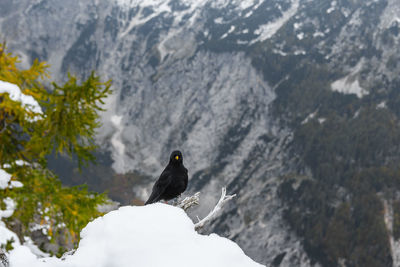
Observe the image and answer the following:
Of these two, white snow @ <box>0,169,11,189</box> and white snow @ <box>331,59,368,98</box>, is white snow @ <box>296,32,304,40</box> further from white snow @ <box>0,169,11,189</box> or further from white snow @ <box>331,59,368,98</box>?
white snow @ <box>0,169,11,189</box>

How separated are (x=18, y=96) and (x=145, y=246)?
4.62m

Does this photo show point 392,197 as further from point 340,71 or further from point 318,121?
point 340,71

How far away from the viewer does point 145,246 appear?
2805mm

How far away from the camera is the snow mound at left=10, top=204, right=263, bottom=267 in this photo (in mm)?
2727

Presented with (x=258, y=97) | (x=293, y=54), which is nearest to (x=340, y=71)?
(x=293, y=54)

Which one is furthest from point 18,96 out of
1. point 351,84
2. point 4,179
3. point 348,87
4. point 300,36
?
point 300,36

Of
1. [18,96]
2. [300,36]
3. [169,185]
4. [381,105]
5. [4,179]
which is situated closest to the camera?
[18,96]

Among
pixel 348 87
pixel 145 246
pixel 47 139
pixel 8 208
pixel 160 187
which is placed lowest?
pixel 348 87

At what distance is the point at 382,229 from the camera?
4673 inches

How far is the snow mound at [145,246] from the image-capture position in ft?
8.95

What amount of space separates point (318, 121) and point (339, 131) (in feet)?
39.3

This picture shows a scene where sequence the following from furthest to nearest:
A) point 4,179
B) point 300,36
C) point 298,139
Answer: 1. point 300,36
2. point 298,139
3. point 4,179

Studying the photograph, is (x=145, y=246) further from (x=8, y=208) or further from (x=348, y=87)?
(x=348, y=87)

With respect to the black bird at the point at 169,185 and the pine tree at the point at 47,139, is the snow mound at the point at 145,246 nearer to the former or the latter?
the pine tree at the point at 47,139
